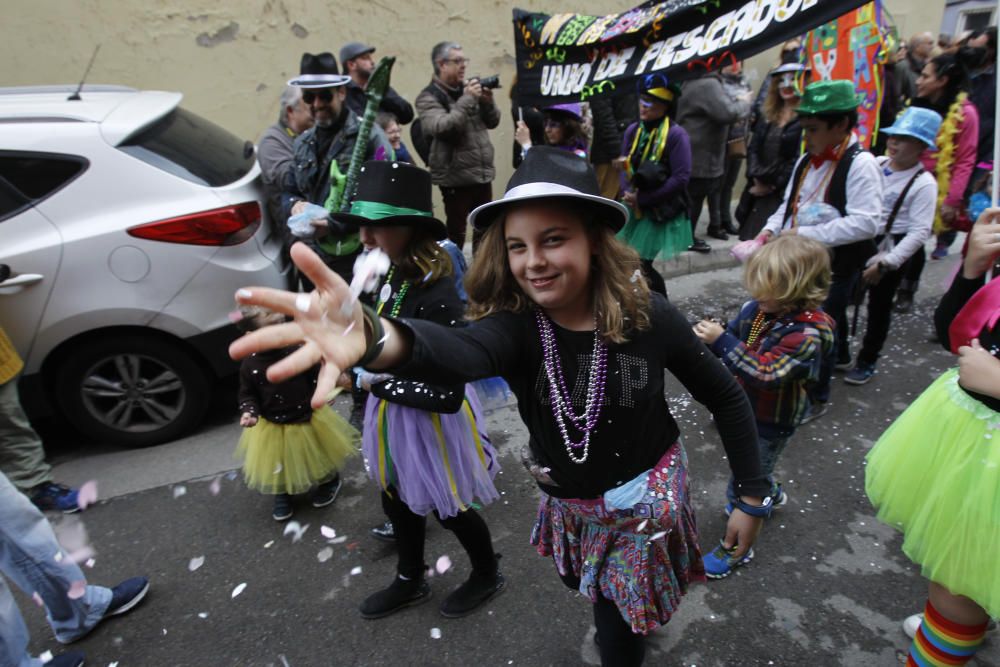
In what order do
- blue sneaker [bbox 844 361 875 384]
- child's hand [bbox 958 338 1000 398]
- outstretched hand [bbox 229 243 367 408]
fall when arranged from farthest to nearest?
blue sneaker [bbox 844 361 875 384]
child's hand [bbox 958 338 1000 398]
outstretched hand [bbox 229 243 367 408]

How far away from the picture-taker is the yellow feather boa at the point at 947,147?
14.4 feet

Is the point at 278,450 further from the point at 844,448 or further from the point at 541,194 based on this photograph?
the point at 844,448

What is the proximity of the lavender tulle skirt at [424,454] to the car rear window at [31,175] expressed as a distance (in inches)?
95.7

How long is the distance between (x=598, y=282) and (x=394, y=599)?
1723 mm

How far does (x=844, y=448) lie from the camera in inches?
139

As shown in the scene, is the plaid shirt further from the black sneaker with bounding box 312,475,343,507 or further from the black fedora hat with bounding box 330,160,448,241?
the black sneaker with bounding box 312,475,343,507

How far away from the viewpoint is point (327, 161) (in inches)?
157

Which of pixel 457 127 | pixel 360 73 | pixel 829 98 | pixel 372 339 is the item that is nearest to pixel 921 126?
pixel 829 98

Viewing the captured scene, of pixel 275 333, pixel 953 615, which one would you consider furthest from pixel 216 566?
pixel 953 615

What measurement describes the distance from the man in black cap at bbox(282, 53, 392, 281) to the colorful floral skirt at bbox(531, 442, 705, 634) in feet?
8.38

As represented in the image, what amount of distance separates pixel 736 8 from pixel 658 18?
45 centimetres

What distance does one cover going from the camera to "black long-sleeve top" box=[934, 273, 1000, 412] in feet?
5.52

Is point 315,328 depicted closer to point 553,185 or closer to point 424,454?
point 553,185

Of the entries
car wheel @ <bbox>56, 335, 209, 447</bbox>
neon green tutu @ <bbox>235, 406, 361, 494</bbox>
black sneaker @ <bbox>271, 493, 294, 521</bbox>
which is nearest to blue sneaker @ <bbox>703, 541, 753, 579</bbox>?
neon green tutu @ <bbox>235, 406, 361, 494</bbox>
